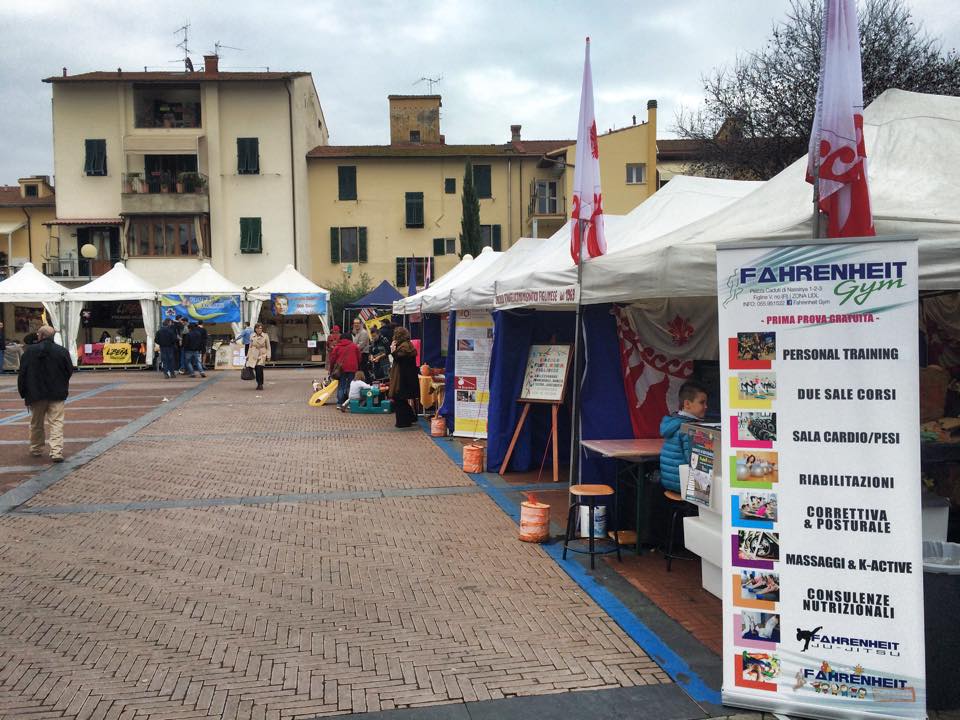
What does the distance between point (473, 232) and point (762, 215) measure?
112ft

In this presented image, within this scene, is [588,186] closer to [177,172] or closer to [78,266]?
[177,172]

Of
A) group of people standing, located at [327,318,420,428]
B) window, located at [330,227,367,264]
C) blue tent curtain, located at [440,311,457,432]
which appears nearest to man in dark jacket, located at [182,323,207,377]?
group of people standing, located at [327,318,420,428]

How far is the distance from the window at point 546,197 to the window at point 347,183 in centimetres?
943

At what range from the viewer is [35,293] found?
28.5m

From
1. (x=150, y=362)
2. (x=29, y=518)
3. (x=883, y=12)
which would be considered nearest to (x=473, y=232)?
(x=150, y=362)

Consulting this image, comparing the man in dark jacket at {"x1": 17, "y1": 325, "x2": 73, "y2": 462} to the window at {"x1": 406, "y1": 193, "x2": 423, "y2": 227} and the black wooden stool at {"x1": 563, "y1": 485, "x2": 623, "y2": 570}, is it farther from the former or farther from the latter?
the window at {"x1": 406, "y1": 193, "x2": 423, "y2": 227}

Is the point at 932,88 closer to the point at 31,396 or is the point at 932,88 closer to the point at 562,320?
the point at 562,320

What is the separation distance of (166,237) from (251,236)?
12.8 ft

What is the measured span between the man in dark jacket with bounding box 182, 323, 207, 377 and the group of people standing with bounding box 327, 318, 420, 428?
23.6 feet

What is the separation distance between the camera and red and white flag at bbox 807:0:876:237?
3.91 m

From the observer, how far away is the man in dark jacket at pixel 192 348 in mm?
26578

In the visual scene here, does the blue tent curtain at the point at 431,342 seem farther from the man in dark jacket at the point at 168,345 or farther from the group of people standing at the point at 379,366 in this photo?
the man in dark jacket at the point at 168,345

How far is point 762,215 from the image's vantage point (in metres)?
5.02

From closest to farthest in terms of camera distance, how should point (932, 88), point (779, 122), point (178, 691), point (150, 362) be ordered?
point (178, 691) < point (932, 88) < point (779, 122) < point (150, 362)
